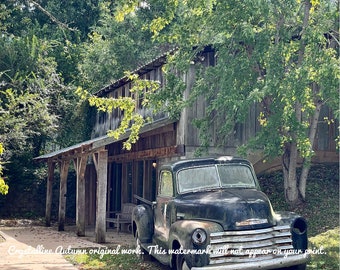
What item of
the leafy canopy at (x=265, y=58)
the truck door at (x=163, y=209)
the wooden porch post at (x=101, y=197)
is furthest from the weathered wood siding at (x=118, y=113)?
the truck door at (x=163, y=209)

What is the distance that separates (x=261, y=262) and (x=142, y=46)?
21673mm

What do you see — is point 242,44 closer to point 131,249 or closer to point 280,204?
point 280,204

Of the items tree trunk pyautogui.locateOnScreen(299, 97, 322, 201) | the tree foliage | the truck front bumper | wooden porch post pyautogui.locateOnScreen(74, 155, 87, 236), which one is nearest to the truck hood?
the truck front bumper

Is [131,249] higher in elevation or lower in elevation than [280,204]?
lower

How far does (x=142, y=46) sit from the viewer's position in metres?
27.6

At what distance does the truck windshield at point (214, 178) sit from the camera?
9016mm

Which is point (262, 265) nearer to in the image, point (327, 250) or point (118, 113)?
point (327, 250)

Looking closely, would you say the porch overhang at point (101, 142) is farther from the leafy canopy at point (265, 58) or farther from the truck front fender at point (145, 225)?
the truck front fender at point (145, 225)

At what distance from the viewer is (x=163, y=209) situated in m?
9.59

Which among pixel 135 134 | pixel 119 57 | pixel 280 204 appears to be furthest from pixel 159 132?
pixel 119 57

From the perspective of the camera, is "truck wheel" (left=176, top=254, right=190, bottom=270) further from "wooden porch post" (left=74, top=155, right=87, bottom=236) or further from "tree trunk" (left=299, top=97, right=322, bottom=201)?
"wooden porch post" (left=74, top=155, right=87, bottom=236)

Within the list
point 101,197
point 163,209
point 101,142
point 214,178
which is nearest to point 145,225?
point 163,209

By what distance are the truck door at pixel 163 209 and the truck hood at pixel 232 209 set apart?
0.65 metres

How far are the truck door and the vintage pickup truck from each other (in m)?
0.02
